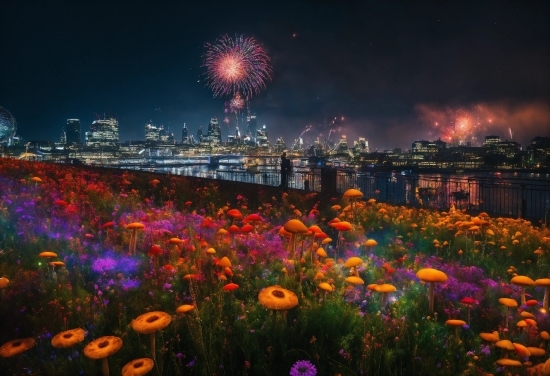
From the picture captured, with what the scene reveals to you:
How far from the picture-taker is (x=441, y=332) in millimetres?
4605

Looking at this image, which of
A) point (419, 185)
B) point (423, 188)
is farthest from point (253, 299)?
point (419, 185)

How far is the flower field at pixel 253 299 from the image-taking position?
3881 millimetres

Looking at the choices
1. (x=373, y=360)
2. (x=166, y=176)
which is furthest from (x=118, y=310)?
(x=166, y=176)

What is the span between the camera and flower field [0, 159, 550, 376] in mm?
3881

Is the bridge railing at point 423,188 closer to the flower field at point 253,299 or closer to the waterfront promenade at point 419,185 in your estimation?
the waterfront promenade at point 419,185

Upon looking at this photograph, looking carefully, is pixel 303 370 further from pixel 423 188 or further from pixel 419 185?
pixel 419 185

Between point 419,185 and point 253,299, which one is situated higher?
point 419,185

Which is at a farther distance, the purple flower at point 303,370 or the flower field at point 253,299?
the flower field at point 253,299

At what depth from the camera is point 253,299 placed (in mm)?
5223

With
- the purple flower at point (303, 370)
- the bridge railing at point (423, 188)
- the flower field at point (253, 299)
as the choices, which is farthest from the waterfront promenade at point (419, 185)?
the purple flower at point (303, 370)

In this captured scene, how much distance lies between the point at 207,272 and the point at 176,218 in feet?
→ 10.1

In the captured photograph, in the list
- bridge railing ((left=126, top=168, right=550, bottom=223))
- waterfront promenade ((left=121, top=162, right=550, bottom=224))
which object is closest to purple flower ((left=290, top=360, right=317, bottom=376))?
bridge railing ((left=126, top=168, right=550, bottom=223))

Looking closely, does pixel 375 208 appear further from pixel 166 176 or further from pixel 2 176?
pixel 2 176

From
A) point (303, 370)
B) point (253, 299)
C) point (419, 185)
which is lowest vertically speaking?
point (303, 370)
